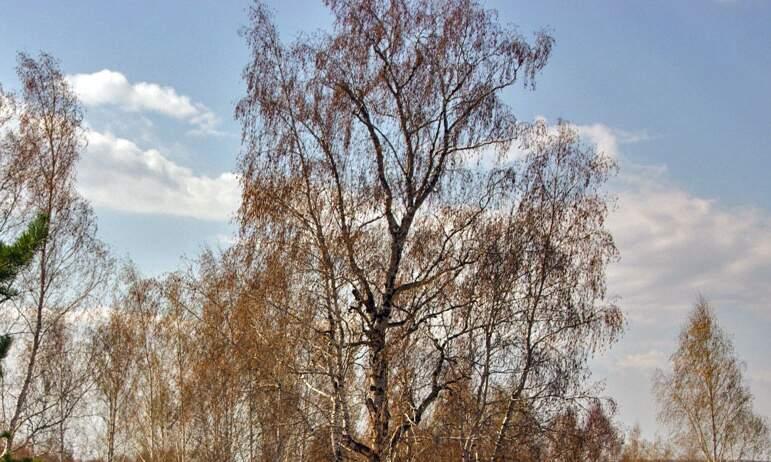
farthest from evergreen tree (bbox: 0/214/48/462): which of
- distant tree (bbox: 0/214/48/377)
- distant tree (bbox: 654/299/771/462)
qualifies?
distant tree (bbox: 654/299/771/462)

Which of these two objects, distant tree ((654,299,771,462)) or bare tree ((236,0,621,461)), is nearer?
bare tree ((236,0,621,461))

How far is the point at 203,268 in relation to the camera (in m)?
24.8

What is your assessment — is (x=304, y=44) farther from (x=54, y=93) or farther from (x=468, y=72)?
(x=54, y=93)

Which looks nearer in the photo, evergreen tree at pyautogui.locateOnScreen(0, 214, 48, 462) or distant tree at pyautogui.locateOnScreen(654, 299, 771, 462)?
evergreen tree at pyautogui.locateOnScreen(0, 214, 48, 462)

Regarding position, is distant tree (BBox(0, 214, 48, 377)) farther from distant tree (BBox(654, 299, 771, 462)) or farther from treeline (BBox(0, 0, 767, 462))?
distant tree (BBox(654, 299, 771, 462))

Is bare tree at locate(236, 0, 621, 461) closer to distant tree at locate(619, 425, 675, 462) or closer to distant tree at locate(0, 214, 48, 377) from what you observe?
distant tree at locate(0, 214, 48, 377)

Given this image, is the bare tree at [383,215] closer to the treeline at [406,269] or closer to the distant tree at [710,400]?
the treeline at [406,269]

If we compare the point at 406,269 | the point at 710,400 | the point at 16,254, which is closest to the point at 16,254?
the point at 16,254

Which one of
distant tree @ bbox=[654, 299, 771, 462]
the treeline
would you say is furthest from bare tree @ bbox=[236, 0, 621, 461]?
distant tree @ bbox=[654, 299, 771, 462]

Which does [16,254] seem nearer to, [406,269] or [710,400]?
[406,269]

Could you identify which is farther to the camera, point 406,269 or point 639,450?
point 639,450

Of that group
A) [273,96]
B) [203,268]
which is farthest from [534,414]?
[203,268]

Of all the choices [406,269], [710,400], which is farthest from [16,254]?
[710,400]

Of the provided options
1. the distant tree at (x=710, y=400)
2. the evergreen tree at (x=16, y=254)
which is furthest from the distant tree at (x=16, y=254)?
the distant tree at (x=710, y=400)
